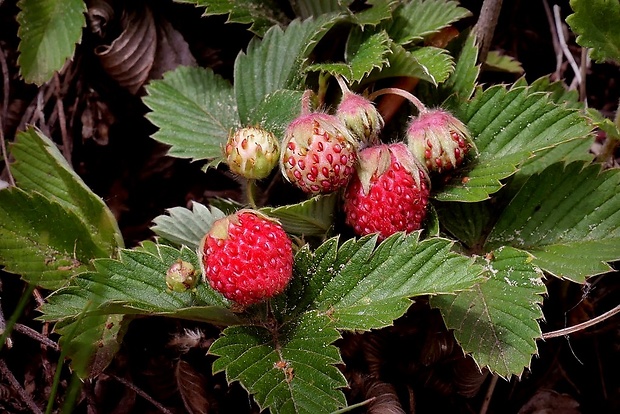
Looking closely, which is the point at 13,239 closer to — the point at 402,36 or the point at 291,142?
the point at 291,142

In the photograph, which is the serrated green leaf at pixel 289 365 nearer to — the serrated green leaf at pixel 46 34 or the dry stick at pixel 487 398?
the dry stick at pixel 487 398

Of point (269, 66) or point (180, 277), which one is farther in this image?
point (269, 66)

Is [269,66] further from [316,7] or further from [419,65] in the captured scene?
[419,65]

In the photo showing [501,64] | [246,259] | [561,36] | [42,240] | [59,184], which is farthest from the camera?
[561,36]

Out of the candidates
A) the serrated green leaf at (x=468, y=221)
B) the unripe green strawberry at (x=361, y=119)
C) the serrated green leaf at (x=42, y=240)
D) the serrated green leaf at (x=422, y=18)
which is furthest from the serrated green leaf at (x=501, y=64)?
the serrated green leaf at (x=42, y=240)

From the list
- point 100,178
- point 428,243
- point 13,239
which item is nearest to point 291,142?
point 428,243

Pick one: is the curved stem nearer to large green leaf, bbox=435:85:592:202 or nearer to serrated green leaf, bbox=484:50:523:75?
large green leaf, bbox=435:85:592:202

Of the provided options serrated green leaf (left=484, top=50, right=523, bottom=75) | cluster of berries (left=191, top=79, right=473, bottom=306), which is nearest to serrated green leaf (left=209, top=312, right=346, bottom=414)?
cluster of berries (left=191, top=79, right=473, bottom=306)

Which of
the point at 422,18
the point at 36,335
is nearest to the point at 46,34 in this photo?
the point at 36,335
